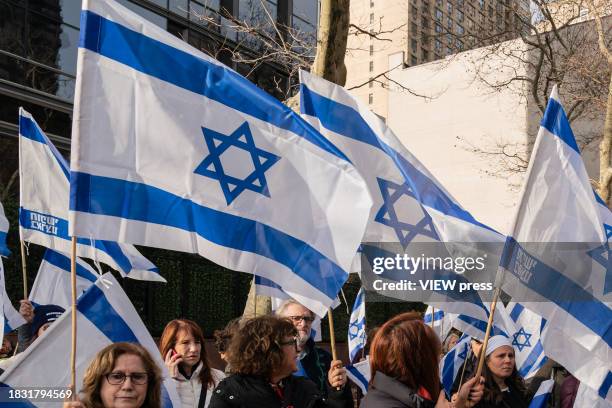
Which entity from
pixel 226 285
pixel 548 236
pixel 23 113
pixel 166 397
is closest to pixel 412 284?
pixel 548 236

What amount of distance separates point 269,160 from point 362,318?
4698 mm

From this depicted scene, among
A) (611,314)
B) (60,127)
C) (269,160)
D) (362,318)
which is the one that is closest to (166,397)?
(269,160)

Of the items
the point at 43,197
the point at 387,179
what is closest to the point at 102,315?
the point at 387,179

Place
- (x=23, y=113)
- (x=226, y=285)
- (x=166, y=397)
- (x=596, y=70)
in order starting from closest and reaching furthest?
1. (x=166, y=397)
2. (x=23, y=113)
3. (x=226, y=285)
4. (x=596, y=70)

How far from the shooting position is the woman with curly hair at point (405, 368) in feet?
11.6

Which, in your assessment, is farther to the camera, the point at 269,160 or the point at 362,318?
the point at 362,318

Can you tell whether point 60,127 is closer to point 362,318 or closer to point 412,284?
point 362,318

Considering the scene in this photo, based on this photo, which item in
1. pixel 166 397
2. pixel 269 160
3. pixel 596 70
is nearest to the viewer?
pixel 166 397

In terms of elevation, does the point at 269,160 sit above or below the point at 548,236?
above

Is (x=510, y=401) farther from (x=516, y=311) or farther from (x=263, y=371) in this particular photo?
(x=516, y=311)

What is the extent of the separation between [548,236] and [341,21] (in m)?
5.11

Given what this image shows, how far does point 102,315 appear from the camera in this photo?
406 centimetres

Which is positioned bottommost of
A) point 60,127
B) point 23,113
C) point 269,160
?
point 269,160

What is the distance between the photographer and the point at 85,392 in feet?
11.4
